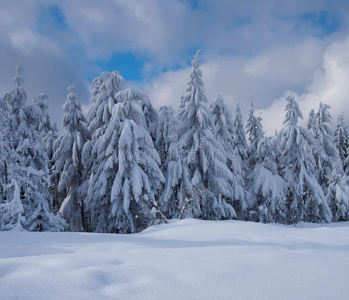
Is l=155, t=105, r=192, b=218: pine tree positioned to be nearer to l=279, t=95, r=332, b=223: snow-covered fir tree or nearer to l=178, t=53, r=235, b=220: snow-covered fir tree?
l=178, t=53, r=235, b=220: snow-covered fir tree

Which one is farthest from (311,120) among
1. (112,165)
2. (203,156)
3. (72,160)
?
(72,160)

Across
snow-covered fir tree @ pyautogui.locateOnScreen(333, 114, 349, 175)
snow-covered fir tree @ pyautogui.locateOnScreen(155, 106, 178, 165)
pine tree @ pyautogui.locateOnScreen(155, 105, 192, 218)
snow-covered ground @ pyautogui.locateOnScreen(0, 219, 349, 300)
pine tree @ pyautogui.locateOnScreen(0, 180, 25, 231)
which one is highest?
snow-covered fir tree @ pyautogui.locateOnScreen(333, 114, 349, 175)

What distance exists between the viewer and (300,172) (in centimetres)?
2044

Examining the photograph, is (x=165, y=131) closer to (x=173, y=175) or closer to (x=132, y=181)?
(x=173, y=175)

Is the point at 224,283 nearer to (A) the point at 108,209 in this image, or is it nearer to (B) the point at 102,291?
(B) the point at 102,291

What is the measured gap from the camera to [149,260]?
10.8 ft

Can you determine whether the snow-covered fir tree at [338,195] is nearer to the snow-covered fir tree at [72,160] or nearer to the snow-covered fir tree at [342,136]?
the snow-covered fir tree at [342,136]

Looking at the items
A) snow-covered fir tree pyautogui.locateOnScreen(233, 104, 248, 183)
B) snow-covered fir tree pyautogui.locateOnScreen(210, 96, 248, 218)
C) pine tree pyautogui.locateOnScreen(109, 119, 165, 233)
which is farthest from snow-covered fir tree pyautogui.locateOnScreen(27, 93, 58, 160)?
snow-covered fir tree pyautogui.locateOnScreen(233, 104, 248, 183)

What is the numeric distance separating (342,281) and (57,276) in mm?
3053

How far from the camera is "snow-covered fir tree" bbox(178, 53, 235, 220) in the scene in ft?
52.3

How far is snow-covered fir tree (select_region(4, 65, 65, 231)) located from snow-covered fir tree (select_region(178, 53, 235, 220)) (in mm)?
8084

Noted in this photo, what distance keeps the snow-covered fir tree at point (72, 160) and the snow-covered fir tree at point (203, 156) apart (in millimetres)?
7700

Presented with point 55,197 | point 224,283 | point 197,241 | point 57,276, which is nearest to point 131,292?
point 57,276

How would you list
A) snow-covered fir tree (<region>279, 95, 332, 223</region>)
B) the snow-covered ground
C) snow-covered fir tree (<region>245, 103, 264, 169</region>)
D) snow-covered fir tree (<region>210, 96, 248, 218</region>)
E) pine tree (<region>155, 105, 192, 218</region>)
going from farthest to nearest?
snow-covered fir tree (<region>245, 103, 264, 169</region>)
snow-covered fir tree (<region>279, 95, 332, 223</region>)
snow-covered fir tree (<region>210, 96, 248, 218</region>)
pine tree (<region>155, 105, 192, 218</region>)
the snow-covered ground
